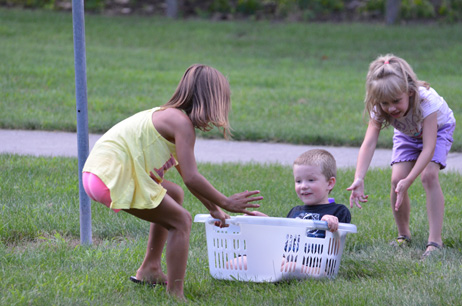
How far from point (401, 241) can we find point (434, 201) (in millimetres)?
364

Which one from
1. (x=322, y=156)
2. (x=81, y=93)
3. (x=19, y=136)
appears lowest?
(x=19, y=136)

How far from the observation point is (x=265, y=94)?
1000 cm

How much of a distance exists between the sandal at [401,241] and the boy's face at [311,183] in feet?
2.55

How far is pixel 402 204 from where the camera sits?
4.36 m

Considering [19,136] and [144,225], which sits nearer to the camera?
[144,225]

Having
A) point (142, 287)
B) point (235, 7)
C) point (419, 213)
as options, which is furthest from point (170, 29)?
point (142, 287)

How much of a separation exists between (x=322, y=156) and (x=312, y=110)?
5100mm

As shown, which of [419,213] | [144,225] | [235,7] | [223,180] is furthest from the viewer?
[235,7]

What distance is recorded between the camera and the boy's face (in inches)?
154

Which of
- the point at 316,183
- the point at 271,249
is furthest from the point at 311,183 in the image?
the point at 271,249

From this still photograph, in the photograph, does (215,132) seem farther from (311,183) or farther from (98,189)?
(98,189)

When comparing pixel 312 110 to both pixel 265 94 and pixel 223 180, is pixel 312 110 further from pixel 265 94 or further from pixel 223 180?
pixel 223 180

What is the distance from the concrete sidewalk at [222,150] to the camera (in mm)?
6797

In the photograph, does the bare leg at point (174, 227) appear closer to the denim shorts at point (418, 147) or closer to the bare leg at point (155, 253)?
the bare leg at point (155, 253)
